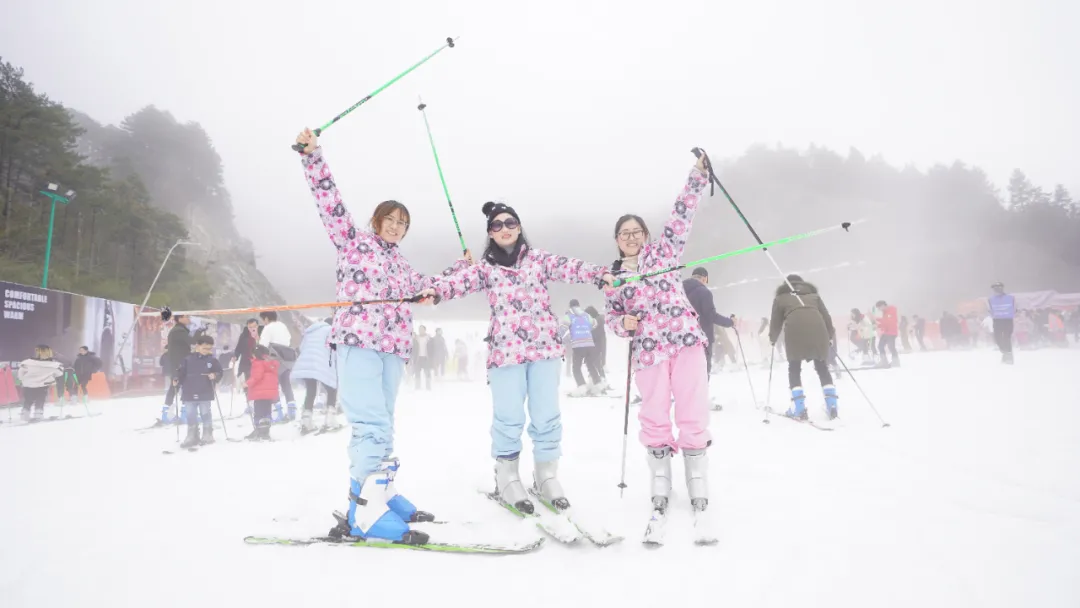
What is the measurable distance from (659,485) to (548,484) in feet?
2.49

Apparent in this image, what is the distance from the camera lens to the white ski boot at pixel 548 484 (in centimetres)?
335

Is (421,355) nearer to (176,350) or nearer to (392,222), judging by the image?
(176,350)

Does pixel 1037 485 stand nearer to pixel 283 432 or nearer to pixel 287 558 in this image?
pixel 287 558

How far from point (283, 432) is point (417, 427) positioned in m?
2.41

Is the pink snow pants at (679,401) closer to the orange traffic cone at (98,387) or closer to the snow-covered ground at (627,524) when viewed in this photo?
the snow-covered ground at (627,524)

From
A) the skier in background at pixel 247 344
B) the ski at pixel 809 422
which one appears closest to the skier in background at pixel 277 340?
the skier in background at pixel 247 344

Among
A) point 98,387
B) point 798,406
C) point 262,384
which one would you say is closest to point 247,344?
point 262,384

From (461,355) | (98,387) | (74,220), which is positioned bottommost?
(98,387)

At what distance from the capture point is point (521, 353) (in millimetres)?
3369

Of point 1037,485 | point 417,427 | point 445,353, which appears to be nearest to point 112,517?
point 417,427

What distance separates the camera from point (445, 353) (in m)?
20.8

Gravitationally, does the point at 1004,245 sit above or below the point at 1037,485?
above

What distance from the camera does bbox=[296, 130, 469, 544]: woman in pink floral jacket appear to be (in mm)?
3078

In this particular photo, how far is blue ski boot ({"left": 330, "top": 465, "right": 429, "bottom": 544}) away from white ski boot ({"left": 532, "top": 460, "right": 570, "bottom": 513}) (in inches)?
35.6
